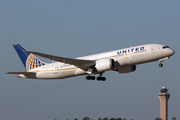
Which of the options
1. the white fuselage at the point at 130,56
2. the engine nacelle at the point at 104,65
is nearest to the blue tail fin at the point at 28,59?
the white fuselage at the point at 130,56

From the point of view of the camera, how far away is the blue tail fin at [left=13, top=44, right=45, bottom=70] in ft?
221

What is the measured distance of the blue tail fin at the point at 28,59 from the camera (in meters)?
67.4

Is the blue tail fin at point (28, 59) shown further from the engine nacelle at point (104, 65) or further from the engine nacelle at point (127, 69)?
the engine nacelle at point (127, 69)

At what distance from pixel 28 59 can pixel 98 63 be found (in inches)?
737

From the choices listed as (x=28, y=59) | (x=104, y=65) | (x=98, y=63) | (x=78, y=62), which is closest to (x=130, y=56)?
(x=104, y=65)

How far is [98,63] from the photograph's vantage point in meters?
57.5

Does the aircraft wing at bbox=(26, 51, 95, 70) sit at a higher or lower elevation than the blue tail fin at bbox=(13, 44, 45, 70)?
lower

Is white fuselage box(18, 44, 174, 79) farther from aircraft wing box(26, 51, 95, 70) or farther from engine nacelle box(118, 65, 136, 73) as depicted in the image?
engine nacelle box(118, 65, 136, 73)

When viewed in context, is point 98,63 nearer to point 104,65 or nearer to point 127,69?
point 104,65

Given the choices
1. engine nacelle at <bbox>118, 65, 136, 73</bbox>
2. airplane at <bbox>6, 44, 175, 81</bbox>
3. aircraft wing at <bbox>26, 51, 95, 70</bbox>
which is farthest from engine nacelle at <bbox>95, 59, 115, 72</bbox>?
engine nacelle at <bbox>118, 65, 136, 73</bbox>

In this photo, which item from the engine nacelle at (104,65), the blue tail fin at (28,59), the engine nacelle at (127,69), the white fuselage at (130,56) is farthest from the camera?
the blue tail fin at (28,59)

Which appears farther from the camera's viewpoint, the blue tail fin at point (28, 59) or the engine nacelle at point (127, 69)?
the blue tail fin at point (28, 59)

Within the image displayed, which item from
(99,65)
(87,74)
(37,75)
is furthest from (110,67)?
(37,75)

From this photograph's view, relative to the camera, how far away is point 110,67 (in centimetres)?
5559
